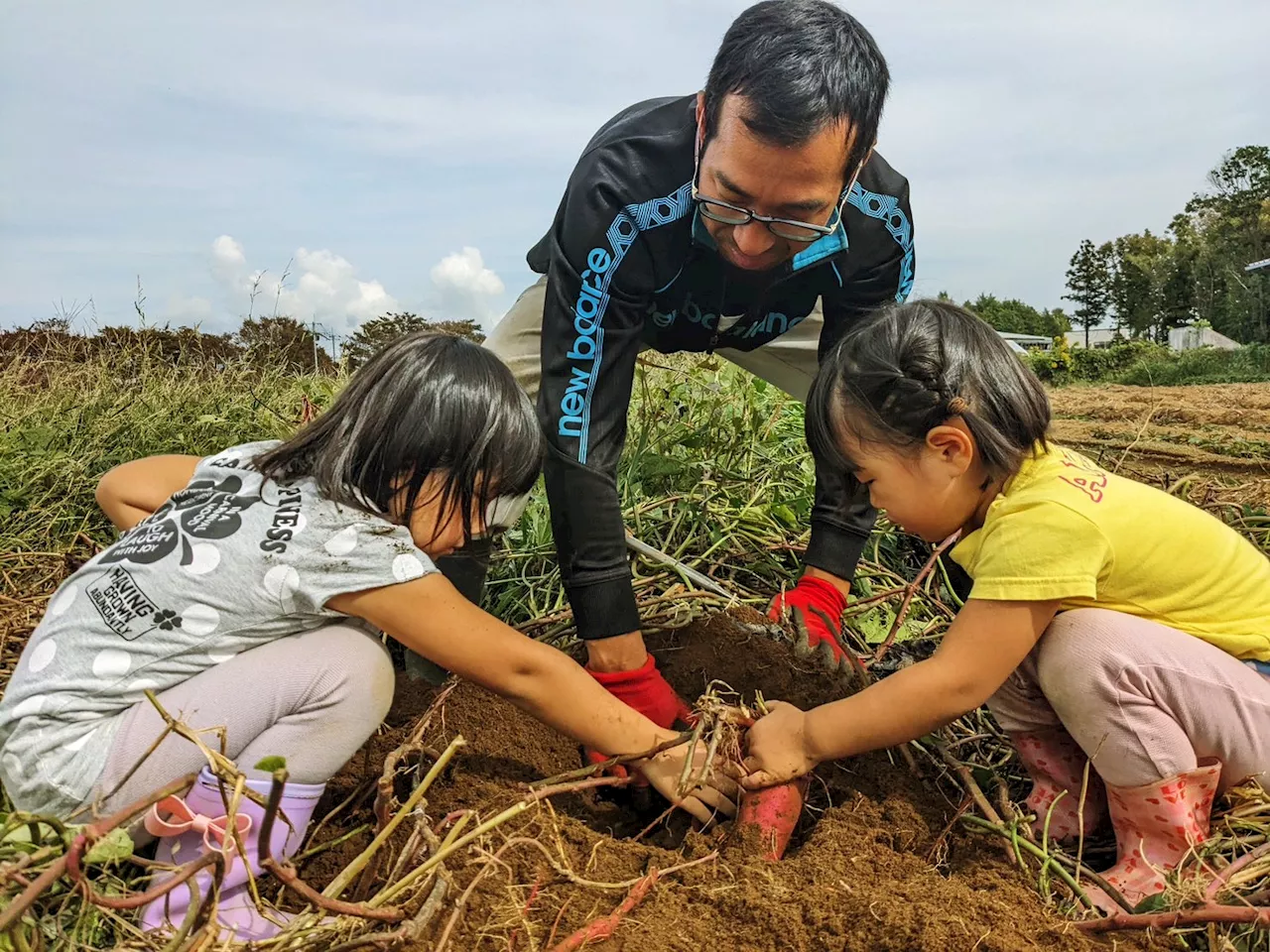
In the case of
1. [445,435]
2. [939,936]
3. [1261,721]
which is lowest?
[939,936]

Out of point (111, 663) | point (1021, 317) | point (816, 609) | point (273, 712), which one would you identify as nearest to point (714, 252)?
point (816, 609)

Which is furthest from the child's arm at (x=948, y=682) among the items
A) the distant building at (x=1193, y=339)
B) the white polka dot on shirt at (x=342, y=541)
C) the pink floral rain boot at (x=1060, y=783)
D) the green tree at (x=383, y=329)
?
the distant building at (x=1193, y=339)

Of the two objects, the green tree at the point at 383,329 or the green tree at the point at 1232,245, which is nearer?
the green tree at the point at 383,329

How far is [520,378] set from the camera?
2.68m

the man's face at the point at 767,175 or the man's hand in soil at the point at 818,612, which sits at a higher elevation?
the man's face at the point at 767,175

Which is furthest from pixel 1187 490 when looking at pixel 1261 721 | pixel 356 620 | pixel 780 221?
pixel 356 620

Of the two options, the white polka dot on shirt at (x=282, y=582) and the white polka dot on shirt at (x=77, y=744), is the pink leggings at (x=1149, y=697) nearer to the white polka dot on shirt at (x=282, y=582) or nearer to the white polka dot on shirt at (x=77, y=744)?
the white polka dot on shirt at (x=282, y=582)

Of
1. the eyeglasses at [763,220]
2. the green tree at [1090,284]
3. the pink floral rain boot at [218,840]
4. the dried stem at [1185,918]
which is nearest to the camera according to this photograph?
the dried stem at [1185,918]

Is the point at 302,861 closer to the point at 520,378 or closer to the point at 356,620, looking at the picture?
the point at 356,620

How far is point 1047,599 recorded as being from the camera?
1356 millimetres

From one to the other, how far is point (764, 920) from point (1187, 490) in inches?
85.8

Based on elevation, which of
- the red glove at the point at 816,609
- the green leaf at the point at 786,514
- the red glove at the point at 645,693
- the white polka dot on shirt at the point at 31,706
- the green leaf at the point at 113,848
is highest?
the green leaf at the point at 786,514

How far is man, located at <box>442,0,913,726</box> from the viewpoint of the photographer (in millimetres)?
1648

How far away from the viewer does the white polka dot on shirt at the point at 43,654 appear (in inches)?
54.7
